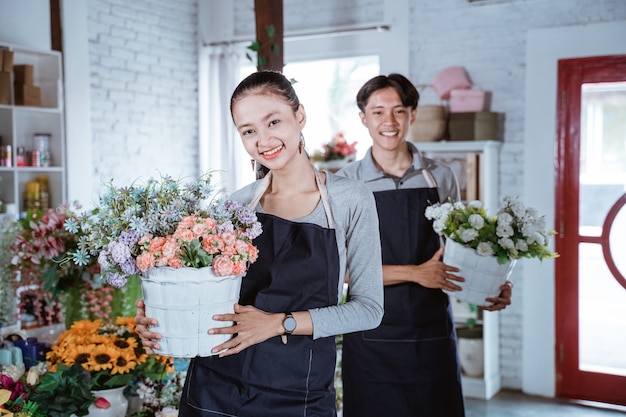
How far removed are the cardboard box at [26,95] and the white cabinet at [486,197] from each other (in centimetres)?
282

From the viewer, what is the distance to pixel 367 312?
1.88 metres

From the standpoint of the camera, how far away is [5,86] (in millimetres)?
5129

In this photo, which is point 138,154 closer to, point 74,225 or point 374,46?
point 374,46

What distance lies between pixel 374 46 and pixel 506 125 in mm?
1308

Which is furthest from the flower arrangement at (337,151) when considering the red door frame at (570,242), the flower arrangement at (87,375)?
the flower arrangement at (87,375)

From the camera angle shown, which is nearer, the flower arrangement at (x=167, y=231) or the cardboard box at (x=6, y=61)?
the flower arrangement at (x=167, y=231)

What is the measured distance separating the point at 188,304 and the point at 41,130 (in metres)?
4.38

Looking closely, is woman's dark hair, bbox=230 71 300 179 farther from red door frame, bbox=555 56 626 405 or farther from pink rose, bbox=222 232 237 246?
red door frame, bbox=555 56 626 405

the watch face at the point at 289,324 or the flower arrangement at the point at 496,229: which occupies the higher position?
the flower arrangement at the point at 496,229

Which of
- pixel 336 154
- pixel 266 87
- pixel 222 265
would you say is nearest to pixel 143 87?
pixel 336 154

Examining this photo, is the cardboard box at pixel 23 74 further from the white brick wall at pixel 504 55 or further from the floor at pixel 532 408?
the floor at pixel 532 408

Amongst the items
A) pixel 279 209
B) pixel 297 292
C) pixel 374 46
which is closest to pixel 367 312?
pixel 297 292

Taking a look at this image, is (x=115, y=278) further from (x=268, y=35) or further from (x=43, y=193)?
(x=43, y=193)

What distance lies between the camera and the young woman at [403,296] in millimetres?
2725
